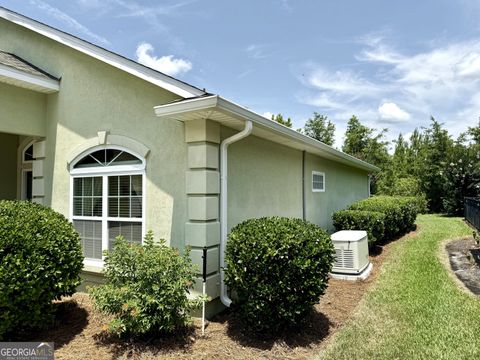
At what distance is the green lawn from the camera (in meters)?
4.29

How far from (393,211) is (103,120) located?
416 inches

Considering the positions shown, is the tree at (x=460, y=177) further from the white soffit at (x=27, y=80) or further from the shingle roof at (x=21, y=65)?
the shingle roof at (x=21, y=65)

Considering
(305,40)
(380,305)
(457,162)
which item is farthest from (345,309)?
(457,162)

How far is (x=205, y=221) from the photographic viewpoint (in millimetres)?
5145

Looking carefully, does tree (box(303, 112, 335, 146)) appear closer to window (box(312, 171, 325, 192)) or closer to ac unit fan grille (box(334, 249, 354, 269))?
window (box(312, 171, 325, 192))

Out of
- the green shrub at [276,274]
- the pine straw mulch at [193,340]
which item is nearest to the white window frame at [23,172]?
the pine straw mulch at [193,340]

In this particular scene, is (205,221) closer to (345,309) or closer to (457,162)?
(345,309)

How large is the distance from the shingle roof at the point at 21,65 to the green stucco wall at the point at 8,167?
2033 millimetres

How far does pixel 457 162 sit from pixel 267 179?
21073 millimetres

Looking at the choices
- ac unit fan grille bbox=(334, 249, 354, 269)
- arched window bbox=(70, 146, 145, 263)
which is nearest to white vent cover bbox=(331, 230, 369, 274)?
ac unit fan grille bbox=(334, 249, 354, 269)

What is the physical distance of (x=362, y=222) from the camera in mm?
10000

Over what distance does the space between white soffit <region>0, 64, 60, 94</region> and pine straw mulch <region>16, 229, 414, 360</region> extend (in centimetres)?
426

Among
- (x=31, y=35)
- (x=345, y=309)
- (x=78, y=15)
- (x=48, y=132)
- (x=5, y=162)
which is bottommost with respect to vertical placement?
(x=345, y=309)

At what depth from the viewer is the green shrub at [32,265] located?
411 cm
